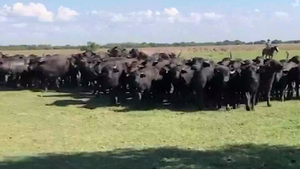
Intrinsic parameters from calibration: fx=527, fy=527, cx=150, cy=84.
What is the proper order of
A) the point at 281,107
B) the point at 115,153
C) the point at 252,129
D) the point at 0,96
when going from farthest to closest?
the point at 0,96 → the point at 281,107 → the point at 252,129 → the point at 115,153

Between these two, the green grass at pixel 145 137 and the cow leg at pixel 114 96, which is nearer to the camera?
the green grass at pixel 145 137

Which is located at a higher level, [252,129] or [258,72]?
[258,72]

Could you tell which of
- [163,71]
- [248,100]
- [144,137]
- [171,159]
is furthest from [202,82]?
[171,159]

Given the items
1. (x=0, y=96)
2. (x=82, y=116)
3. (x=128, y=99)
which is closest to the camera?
(x=82, y=116)

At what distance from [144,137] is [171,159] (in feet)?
10.9

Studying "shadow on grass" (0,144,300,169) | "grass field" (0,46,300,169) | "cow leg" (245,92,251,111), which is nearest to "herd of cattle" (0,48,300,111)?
"cow leg" (245,92,251,111)

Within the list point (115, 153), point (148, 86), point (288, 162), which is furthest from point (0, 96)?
point (288, 162)

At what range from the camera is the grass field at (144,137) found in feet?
35.0

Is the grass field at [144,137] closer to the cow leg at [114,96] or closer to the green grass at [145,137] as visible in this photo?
the green grass at [145,137]

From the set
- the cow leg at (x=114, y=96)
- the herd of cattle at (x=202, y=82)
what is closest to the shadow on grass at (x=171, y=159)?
the herd of cattle at (x=202, y=82)

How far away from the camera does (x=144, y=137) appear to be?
14.1 metres

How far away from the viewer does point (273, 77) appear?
20375 mm

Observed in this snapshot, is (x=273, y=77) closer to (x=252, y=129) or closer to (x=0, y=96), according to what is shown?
(x=252, y=129)

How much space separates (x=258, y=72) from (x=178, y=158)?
9.69 metres
